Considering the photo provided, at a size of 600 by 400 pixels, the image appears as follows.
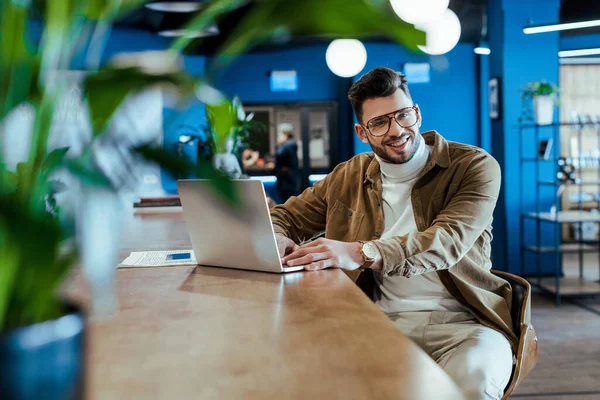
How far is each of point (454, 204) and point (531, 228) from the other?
5739mm

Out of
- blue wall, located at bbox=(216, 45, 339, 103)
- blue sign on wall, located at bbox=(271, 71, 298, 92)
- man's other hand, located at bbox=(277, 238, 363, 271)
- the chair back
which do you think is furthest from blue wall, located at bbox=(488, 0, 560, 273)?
man's other hand, located at bbox=(277, 238, 363, 271)

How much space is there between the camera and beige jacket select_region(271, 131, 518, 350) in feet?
6.70

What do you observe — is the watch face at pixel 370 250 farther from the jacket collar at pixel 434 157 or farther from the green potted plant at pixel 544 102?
the green potted plant at pixel 544 102

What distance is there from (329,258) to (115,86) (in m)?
1.54

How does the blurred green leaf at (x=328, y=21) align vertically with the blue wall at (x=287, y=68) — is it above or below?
below

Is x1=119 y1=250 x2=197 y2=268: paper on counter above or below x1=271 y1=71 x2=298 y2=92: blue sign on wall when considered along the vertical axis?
below

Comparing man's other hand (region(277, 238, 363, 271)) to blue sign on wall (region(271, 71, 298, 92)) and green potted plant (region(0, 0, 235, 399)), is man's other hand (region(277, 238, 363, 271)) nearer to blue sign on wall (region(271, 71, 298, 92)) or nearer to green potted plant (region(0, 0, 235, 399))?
green potted plant (region(0, 0, 235, 399))

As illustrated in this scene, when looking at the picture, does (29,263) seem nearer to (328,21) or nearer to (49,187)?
(49,187)

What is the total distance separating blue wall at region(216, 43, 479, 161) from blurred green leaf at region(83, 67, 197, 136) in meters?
10.9

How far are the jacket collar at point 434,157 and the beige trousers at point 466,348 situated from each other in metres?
0.53

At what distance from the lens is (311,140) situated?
12.2 metres

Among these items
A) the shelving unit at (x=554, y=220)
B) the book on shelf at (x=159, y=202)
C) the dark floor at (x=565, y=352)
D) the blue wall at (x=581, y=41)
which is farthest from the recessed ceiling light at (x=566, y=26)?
the blue wall at (x=581, y=41)

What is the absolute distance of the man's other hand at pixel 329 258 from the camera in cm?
Answer: 198

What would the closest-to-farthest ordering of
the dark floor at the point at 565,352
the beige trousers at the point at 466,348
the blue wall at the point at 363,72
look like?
1. the beige trousers at the point at 466,348
2. the dark floor at the point at 565,352
3. the blue wall at the point at 363,72
